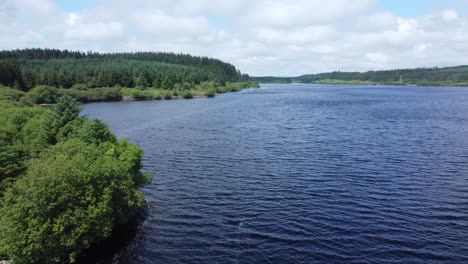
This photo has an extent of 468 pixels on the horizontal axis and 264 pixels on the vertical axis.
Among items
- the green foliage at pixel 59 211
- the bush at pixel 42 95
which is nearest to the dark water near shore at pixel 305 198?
the green foliage at pixel 59 211

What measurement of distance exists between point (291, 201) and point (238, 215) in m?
7.70

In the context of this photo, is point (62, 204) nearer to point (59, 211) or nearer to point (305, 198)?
point (59, 211)

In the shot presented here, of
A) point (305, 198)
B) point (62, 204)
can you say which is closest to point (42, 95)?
point (62, 204)

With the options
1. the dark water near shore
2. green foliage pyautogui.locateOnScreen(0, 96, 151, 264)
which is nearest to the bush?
the dark water near shore

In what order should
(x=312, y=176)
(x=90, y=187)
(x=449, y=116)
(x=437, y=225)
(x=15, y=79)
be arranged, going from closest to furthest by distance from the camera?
(x=90, y=187), (x=437, y=225), (x=312, y=176), (x=449, y=116), (x=15, y=79)

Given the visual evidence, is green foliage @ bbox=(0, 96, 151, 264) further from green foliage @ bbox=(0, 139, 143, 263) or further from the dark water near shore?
the dark water near shore

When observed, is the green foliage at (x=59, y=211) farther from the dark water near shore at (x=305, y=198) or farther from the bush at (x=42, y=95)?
the bush at (x=42, y=95)

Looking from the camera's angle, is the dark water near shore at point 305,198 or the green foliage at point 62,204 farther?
the dark water near shore at point 305,198

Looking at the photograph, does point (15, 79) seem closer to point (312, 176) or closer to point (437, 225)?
point (312, 176)

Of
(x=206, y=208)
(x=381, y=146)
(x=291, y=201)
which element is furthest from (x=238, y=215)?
(x=381, y=146)

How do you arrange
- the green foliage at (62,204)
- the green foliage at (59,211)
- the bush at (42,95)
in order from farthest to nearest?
the bush at (42,95) → the green foliage at (62,204) → the green foliage at (59,211)

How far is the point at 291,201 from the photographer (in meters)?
46.4

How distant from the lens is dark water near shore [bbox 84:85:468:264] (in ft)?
115

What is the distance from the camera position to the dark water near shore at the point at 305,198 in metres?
35.2
